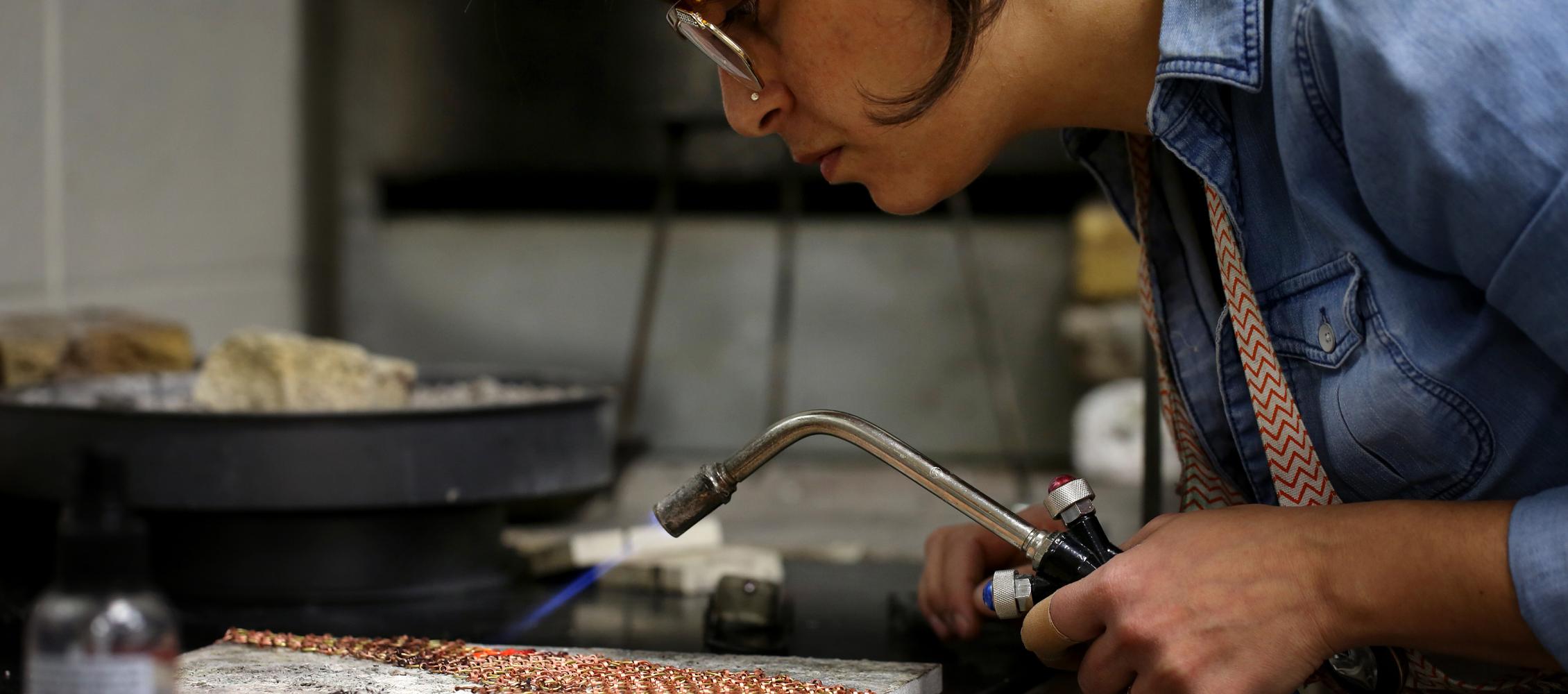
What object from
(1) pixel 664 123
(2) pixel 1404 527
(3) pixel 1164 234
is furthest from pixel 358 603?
(1) pixel 664 123

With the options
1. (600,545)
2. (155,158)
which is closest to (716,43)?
(600,545)

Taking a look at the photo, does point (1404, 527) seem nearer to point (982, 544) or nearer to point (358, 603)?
point (982, 544)

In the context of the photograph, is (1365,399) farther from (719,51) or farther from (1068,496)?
(719,51)

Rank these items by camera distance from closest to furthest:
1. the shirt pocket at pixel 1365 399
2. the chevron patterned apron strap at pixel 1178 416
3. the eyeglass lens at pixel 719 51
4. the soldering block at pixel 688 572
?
1. the shirt pocket at pixel 1365 399
2. the eyeglass lens at pixel 719 51
3. the chevron patterned apron strap at pixel 1178 416
4. the soldering block at pixel 688 572

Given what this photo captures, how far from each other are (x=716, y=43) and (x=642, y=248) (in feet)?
6.58

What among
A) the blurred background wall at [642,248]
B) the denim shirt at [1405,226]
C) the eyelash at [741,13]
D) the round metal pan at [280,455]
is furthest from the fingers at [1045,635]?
the blurred background wall at [642,248]

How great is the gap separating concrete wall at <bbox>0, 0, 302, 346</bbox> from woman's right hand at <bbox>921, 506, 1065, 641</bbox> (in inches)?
45.6

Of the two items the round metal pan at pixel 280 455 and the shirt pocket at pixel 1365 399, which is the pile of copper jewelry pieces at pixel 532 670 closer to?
the round metal pan at pixel 280 455

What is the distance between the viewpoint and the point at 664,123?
2.71m

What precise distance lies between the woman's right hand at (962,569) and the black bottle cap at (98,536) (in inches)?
24.4

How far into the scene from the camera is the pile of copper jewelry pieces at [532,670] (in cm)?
79

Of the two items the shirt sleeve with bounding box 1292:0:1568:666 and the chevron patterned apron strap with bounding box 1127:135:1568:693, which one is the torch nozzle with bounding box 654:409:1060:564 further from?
the shirt sleeve with bounding box 1292:0:1568:666

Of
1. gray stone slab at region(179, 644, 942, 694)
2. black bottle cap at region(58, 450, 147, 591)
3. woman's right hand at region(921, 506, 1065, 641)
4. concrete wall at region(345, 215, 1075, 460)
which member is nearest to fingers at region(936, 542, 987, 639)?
woman's right hand at region(921, 506, 1065, 641)

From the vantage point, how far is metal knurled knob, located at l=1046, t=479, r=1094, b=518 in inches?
31.8
